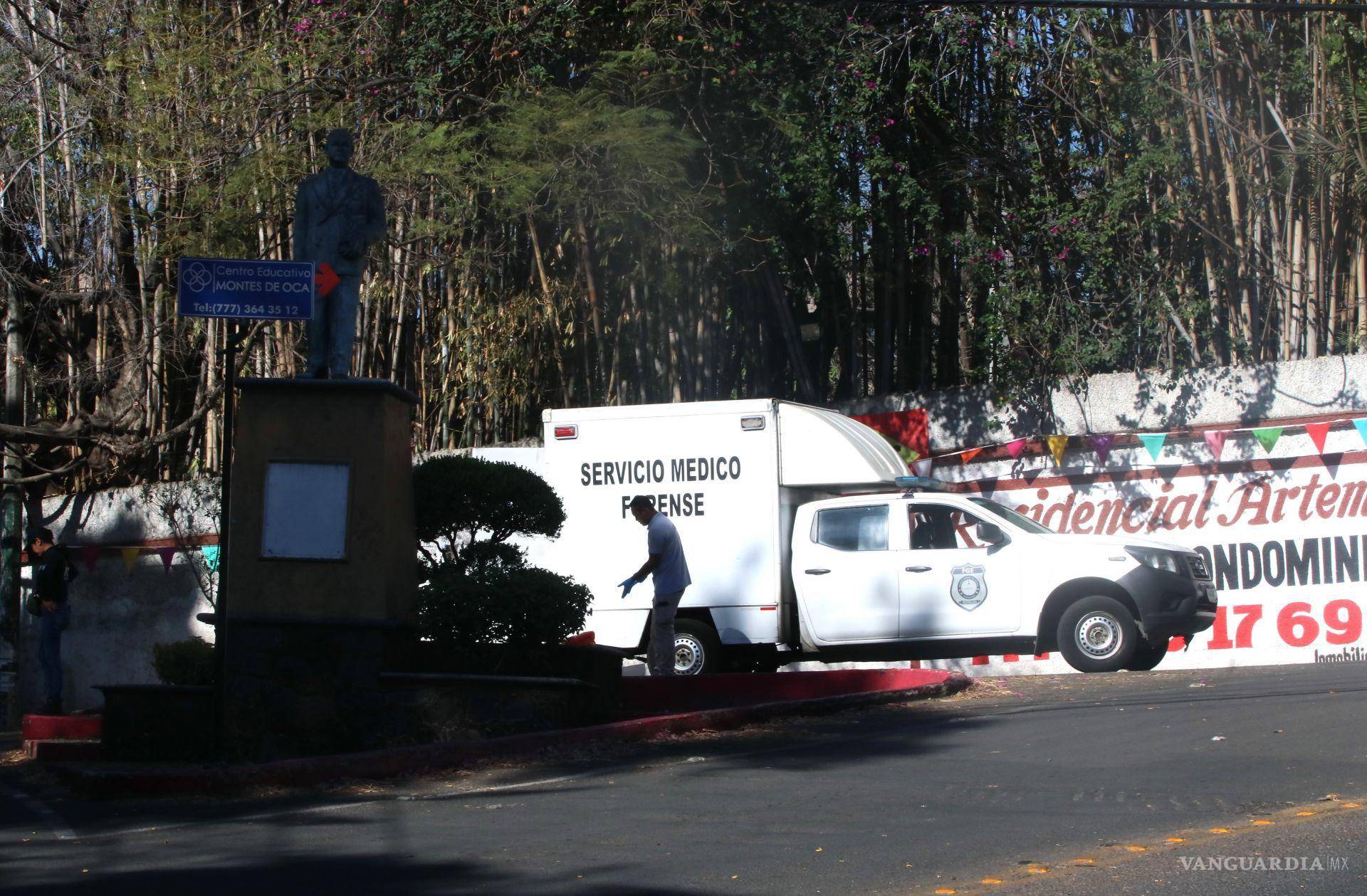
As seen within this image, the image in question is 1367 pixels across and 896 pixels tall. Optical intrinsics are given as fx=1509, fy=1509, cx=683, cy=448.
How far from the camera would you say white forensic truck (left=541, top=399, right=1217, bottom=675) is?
12.9m

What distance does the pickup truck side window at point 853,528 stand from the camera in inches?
535

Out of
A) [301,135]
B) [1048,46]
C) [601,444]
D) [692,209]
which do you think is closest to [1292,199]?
[1048,46]

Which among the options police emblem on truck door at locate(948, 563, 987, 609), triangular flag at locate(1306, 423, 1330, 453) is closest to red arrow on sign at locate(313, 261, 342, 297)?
police emblem on truck door at locate(948, 563, 987, 609)

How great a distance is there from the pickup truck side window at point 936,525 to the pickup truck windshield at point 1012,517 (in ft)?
0.59

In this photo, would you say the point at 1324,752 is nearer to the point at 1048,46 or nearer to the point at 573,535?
the point at 573,535

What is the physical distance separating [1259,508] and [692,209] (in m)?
6.79

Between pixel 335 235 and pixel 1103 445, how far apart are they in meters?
9.50

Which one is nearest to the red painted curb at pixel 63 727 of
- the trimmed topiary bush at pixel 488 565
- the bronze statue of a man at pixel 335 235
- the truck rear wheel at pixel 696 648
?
the trimmed topiary bush at pixel 488 565

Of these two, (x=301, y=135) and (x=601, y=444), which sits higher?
(x=301, y=135)

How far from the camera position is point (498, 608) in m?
9.98

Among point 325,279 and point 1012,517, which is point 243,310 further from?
point 1012,517

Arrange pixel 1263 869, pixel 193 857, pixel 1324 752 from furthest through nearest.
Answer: pixel 1324 752 < pixel 193 857 < pixel 1263 869

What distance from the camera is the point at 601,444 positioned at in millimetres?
14734

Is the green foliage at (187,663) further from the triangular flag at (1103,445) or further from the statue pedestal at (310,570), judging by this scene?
the triangular flag at (1103,445)
